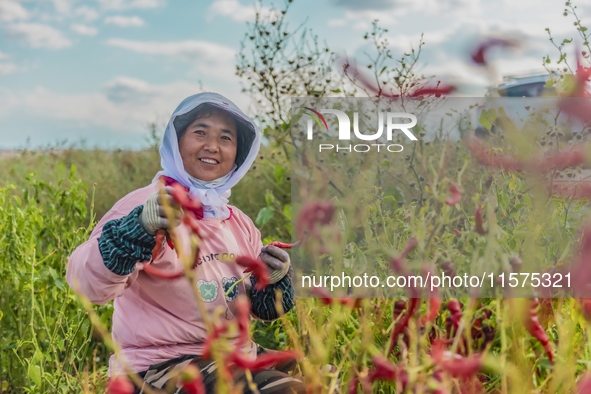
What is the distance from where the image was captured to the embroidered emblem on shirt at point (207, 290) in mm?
1742

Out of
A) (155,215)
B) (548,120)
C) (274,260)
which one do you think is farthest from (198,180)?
(548,120)

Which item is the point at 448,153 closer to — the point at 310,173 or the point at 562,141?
the point at 562,141

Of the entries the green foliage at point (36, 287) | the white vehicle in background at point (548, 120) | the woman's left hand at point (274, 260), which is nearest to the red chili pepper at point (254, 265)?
the woman's left hand at point (274, 260)

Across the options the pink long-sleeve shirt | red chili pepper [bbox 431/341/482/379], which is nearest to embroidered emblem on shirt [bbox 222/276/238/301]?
the pink long-sleeve shirt

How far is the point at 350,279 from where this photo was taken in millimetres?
1622

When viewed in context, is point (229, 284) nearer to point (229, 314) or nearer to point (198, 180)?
point (229, 314)

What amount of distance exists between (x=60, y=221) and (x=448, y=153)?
1598 mm

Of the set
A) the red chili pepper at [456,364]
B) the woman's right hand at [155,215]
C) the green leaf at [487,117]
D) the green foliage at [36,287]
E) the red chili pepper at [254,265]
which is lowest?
the green foliage at [36,287]

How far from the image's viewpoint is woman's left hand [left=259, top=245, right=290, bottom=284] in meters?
1.67

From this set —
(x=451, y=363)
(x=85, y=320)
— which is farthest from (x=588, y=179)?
(x=85, y=320)

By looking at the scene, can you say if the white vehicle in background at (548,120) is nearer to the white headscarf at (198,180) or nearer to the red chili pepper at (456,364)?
the white headscarf at (198,180)

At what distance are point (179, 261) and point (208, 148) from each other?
328 mm

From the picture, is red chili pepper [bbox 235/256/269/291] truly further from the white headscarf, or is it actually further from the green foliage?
the green foliage

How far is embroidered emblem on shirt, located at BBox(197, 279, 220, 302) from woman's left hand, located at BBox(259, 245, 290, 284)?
0.53 feet
